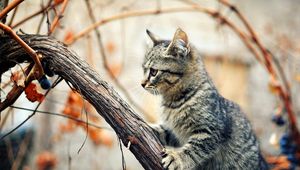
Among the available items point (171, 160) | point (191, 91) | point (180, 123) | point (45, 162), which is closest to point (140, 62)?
point (45, 162)

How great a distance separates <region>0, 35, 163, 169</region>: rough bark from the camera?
80.5 inches

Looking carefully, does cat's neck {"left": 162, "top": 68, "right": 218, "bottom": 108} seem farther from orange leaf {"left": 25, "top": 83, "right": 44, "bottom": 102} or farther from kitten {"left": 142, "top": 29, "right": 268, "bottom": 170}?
orange leaf {"left": 25, "top": 83, "right": 44, "bottom": 102}

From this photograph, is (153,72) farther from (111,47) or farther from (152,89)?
(111,47)

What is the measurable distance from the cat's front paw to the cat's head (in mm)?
459

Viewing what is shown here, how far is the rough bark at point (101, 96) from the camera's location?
2045 millimetres

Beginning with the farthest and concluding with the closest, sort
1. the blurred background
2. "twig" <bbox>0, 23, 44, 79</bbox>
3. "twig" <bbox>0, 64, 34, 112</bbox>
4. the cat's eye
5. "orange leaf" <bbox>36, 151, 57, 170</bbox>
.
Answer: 1. the blurred background
2. "orange leaf" <bbox>36, 151, 57, 170</bbox>
3. the cat's eye
4. "twig" <bbox>0, 64, 34, 112</bbox>
5. "twig" <bbox>0, 23, 44, 79</bbox>

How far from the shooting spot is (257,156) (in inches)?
113

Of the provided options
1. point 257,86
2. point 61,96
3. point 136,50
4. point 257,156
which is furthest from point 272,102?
point 257,156

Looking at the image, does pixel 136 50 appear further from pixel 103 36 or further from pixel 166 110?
pixel 166 110

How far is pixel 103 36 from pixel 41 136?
1423 mm

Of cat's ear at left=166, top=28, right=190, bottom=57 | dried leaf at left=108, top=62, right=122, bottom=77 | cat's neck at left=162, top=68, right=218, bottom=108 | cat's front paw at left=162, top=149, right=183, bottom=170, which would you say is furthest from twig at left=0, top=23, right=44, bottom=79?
dried leaf at left=108, top=62, right=122, bottom=77

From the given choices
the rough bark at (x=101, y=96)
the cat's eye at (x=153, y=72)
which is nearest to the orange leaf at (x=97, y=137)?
the cat's eye at (x=153, y=72)

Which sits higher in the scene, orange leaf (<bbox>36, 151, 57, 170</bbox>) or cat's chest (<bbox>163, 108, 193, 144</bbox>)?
cat's chest (<bbox>163, 108, 193, 144</bbox>)

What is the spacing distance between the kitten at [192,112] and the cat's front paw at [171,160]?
130mm
